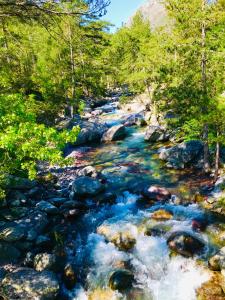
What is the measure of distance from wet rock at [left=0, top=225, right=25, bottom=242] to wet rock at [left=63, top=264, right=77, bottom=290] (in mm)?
3167

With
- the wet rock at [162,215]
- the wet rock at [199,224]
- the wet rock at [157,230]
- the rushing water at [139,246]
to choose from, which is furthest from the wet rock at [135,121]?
the wet rock at [157,230]

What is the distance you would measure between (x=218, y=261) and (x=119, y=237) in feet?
14.9

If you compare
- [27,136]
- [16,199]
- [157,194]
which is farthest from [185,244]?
[16,199]

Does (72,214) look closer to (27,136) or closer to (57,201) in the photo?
(57,201)

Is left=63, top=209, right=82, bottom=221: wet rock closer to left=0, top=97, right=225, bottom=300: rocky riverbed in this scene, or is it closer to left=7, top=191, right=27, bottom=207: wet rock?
left=0, top=97, right=225, bottom=300: rocky riverbed

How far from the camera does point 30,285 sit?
11.3m

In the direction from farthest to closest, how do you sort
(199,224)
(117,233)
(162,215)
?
1. (162,215)
2. (199,224)
3. (117,233)

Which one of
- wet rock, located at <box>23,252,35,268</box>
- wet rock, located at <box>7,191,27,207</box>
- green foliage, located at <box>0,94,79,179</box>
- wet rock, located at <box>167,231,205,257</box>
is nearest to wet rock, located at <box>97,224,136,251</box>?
wet rock, located at <box>167,231,205,257</box>

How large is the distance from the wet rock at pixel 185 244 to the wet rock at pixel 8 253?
672 cm

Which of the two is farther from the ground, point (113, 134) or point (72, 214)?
point (113, 134)

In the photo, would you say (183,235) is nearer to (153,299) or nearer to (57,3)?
(153,299)

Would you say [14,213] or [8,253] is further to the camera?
[14,213]

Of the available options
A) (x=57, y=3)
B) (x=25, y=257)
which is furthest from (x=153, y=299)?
(x=57, y=3)

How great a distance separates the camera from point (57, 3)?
1027 cm
